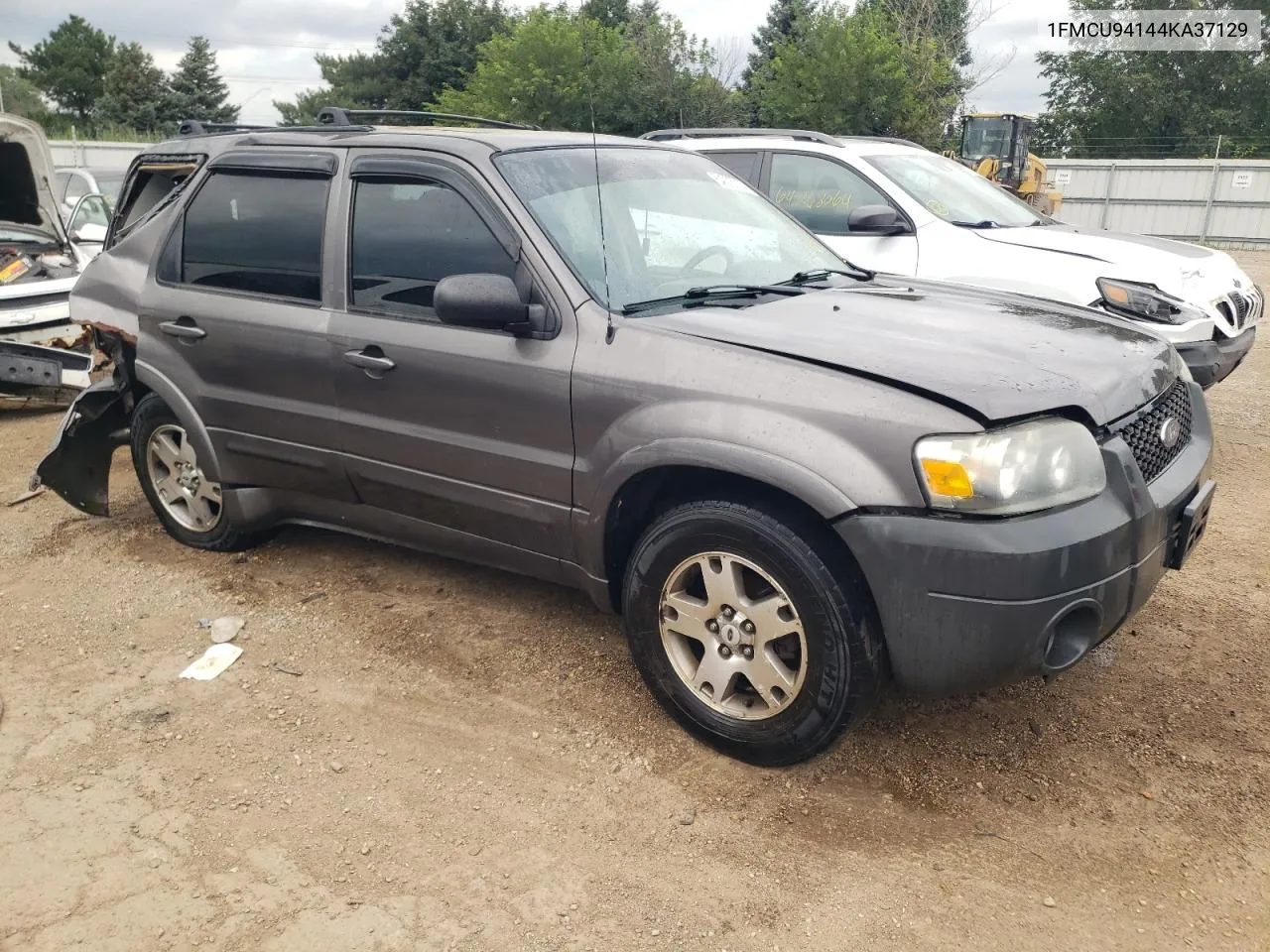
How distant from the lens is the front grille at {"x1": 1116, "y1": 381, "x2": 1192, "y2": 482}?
2.94m

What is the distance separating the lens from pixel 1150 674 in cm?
355

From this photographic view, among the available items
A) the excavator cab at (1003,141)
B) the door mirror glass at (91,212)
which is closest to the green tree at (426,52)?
the excavator cab at (1003,141)

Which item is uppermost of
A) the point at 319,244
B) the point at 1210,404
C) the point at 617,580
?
the point at 319,244

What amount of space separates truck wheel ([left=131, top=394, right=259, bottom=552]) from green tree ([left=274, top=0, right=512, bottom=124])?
2938cm

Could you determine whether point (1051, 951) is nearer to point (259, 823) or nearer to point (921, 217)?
point (259, 823)

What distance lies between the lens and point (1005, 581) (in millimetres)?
2520

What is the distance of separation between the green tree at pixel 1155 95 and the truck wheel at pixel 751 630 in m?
42.8

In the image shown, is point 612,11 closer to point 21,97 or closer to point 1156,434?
point 1156,434

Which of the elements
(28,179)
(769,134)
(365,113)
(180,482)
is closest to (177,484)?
(180,482)

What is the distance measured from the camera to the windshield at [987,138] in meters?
22.8

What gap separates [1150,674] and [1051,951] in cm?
152

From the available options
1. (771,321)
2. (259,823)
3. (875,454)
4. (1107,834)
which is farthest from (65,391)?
(1107,834)

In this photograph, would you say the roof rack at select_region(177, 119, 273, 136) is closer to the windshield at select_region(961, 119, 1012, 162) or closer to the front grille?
the front grille

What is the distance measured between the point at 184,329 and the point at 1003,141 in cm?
2233
